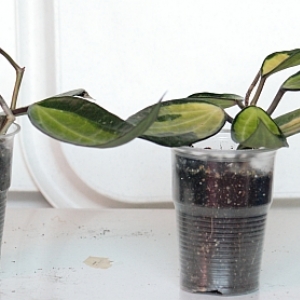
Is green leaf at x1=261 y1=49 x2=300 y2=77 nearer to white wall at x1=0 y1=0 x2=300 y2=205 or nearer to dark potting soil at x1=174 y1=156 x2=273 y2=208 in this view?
dark potting soil at x1=174 y1=156 x2=273 y2=208

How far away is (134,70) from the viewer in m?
0.83

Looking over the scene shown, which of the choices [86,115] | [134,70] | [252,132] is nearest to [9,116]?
[86,115]

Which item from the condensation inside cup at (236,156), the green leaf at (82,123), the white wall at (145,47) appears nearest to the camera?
the green leaf at (82,123)

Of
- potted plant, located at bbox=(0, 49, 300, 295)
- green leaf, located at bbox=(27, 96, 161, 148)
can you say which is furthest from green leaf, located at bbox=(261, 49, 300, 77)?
green leaf, located at bbox=(27, 96, 161, 148)

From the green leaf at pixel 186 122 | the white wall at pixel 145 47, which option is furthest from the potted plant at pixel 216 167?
the white wall at pixel 145 47

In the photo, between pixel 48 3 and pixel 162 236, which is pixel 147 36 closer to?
pixel 48 3

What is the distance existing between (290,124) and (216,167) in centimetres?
7

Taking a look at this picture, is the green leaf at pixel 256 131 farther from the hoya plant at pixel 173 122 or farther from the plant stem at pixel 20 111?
the plant stem at pixel 20 111

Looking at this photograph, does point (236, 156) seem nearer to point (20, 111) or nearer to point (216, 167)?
point (216, 167)

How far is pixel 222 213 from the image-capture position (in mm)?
483

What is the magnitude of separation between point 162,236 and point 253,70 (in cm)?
28

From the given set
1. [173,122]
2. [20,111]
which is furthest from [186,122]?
[20,111]

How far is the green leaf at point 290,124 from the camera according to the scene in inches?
18.7

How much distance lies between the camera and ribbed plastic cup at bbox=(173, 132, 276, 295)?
→ 480mm
